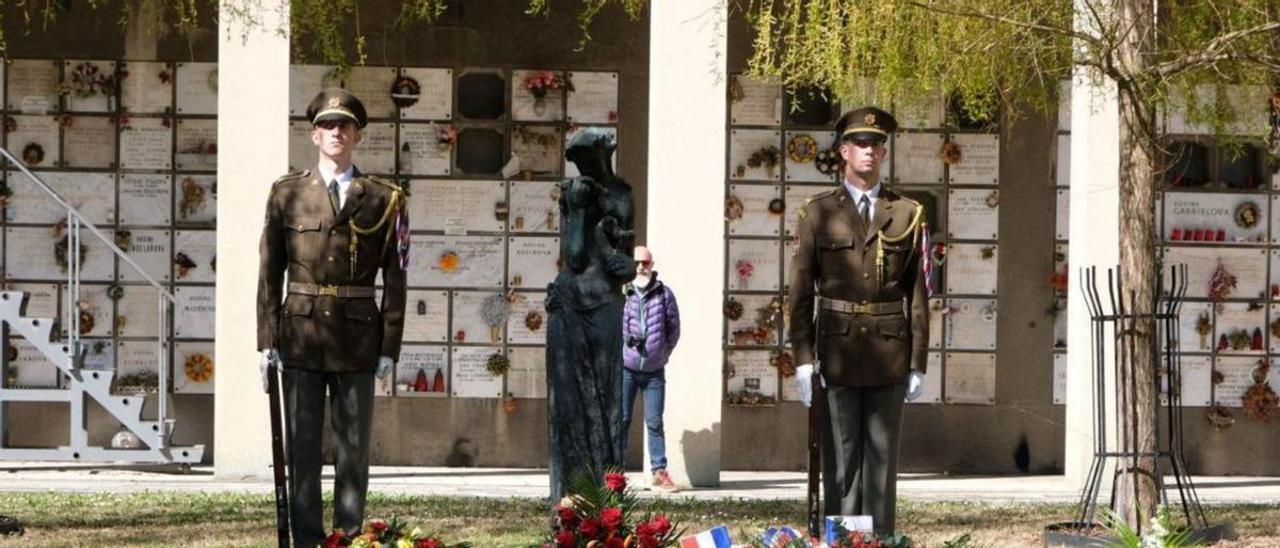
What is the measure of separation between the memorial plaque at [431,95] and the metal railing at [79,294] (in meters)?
2.02

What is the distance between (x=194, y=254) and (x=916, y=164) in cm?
487

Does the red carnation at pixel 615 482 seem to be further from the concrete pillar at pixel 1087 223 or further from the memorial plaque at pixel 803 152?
the memorial plaque at pixel 803 152

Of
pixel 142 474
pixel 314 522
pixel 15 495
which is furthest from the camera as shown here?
pixel 142 474

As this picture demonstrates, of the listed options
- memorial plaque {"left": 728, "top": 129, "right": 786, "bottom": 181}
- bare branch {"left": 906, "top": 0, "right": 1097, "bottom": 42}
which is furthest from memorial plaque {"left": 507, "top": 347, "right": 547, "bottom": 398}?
bare branch {"left": 906, "top": 0, "right": 1097, "bottom": 42}

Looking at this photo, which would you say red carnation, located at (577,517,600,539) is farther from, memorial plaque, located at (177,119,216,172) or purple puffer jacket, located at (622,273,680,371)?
memorial plaque, located at (177,119,216,172)

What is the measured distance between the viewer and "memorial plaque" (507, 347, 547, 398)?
1505 cm

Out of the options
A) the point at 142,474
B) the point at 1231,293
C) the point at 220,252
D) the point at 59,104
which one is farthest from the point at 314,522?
the point at 1231,293

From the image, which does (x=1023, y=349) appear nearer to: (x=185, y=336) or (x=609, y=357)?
(x=185, y=336)

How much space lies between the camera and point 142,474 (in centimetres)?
1433

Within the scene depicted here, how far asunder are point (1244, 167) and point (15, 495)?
826cm

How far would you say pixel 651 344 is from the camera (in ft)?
43.9

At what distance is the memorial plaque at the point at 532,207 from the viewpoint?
1502 centimetres

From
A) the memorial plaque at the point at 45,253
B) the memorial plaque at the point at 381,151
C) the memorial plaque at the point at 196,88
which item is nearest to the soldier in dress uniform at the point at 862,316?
the memorial plaque at the point at 381,151

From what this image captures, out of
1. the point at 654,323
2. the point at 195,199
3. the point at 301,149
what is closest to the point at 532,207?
the point at 301,149
